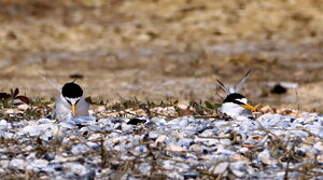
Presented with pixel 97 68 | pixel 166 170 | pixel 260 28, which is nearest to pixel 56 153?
pixel 166 170

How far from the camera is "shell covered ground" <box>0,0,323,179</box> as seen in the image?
7238 mm

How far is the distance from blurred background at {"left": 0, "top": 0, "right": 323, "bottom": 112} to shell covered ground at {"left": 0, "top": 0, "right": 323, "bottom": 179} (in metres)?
0.03

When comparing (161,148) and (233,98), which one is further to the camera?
(233,98)

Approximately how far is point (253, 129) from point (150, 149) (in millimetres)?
1074

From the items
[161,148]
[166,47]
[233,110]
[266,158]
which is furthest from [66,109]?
[166,47]

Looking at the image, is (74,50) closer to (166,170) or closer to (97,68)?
(97,68)

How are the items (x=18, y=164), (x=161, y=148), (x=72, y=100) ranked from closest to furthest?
1. (x=18, y=164)
2. (x=161, y=148)
3. (x=72, y=100)

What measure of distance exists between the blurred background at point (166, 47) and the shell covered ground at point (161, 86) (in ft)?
0.10

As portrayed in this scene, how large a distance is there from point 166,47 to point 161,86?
9.78 feet

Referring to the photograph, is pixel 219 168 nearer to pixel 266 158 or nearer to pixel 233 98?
pixel 266 158

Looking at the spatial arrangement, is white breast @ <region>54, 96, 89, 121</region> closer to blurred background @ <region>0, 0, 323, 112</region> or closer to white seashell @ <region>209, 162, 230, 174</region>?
white seashell @ <region>209, 162, 230, 174</region>

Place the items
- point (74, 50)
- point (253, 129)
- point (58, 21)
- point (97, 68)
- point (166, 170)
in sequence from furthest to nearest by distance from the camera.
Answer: point (58, 21), point (74, 50), point (97, 68), point (253, 129), point (166, 170)

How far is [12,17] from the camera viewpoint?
20.9 metres

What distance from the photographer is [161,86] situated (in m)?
16.2
